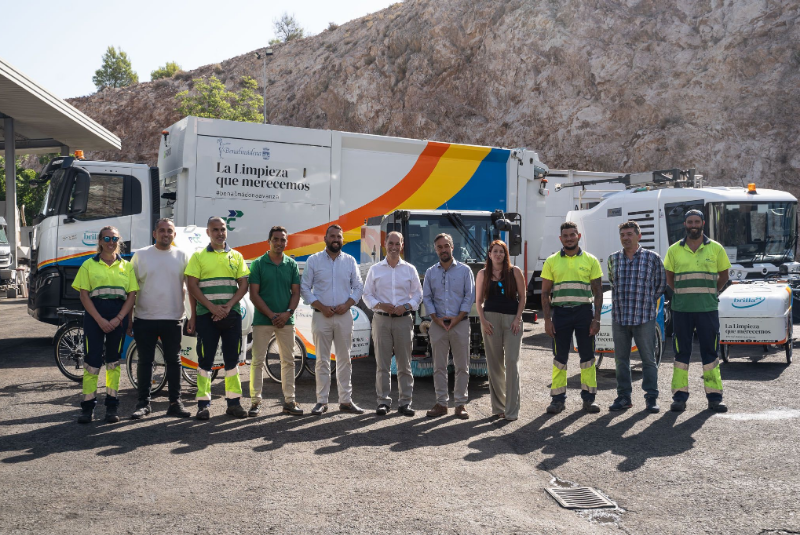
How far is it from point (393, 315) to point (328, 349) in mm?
790

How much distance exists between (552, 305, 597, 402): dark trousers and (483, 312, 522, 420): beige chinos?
0.62 metres

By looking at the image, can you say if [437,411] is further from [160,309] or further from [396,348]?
[160,309]

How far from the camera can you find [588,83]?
41.4m

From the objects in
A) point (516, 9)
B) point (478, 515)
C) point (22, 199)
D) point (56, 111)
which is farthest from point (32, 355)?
point (22, 199)

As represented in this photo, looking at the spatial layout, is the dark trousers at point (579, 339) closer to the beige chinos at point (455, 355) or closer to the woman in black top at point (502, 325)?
the woman in black top at point (502, 325)

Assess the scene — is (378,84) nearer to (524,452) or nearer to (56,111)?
(56,111)

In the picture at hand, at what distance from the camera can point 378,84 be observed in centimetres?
5175

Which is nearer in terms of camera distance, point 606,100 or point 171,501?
point 171,501

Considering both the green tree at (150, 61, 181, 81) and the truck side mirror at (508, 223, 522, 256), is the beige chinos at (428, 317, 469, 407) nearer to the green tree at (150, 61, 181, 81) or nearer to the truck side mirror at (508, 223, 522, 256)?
the truck side mirror at (508, 223, 522, 256)

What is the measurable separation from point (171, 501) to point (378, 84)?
4915 cm

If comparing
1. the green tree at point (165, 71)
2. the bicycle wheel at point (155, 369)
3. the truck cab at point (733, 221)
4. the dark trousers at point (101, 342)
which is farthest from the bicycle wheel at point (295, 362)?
the green tree at point (165, 71)

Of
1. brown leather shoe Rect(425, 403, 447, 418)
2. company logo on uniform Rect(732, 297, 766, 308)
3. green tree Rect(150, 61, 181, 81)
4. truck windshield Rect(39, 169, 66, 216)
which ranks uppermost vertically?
green tree Rect(150, 61, 181, 81)

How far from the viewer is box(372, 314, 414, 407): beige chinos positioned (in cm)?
775

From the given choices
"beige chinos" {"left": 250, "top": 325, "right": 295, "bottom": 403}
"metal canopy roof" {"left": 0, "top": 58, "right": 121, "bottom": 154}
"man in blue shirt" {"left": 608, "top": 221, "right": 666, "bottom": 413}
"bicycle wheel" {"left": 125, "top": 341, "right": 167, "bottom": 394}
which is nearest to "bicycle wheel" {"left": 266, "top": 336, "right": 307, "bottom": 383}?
"bicycle wheel" {"left": 125, "top": 341, "right": 167, "bottom": 394}
